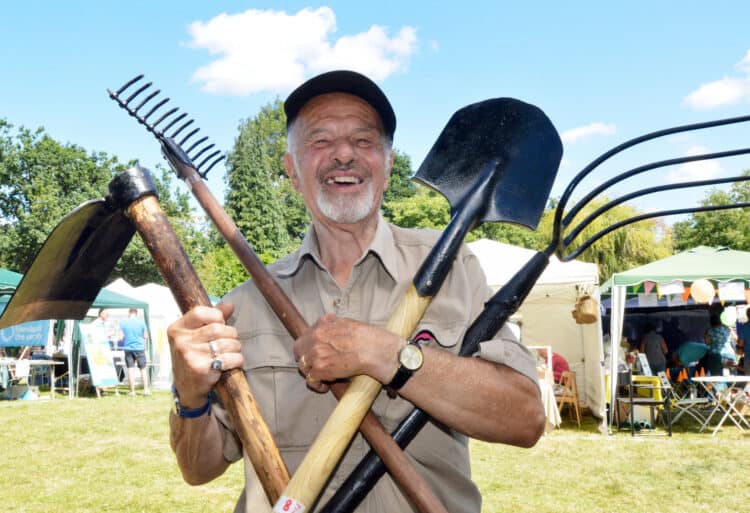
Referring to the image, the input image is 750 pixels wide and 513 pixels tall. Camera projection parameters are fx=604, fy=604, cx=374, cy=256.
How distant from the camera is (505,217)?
6.15 ft

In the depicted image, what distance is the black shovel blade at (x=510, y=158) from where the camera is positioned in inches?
75.1

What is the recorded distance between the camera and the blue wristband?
1741mm

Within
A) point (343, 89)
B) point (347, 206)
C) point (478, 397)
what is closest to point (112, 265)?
point (347, 206)

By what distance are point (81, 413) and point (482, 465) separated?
8.03 m

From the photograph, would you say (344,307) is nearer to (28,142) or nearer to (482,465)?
(482,465)

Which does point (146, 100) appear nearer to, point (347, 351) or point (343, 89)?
point (343, 89)

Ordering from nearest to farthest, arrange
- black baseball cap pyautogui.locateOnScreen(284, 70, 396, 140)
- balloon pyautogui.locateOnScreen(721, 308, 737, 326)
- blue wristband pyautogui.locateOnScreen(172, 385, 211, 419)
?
blue wristband pyautogui.locateOnScreen(172, 385, 211, 419) → black baseball cap pyautogui.locateOnScreen(284, 70, 396, 140) → balloon pyautogui.locateOnScreen(721, 308, 737, 326)

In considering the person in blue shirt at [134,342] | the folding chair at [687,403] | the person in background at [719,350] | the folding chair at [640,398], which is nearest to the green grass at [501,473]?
the folding chair at [640,398]

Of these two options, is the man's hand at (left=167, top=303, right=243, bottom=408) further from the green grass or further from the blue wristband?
the green grass

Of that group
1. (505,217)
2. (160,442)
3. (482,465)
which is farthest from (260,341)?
(160,442)

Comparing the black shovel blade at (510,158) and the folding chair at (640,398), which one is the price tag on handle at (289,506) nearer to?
the black shovel blade at (510,158)

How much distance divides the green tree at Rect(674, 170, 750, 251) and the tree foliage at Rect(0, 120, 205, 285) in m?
38.1

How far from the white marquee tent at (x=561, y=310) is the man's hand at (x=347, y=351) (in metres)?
8.33

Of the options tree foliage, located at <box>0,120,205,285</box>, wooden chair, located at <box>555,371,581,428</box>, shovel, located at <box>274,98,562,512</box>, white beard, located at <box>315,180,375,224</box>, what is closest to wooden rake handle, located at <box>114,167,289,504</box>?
white beard, located at <box>315,180,375,224</box>
